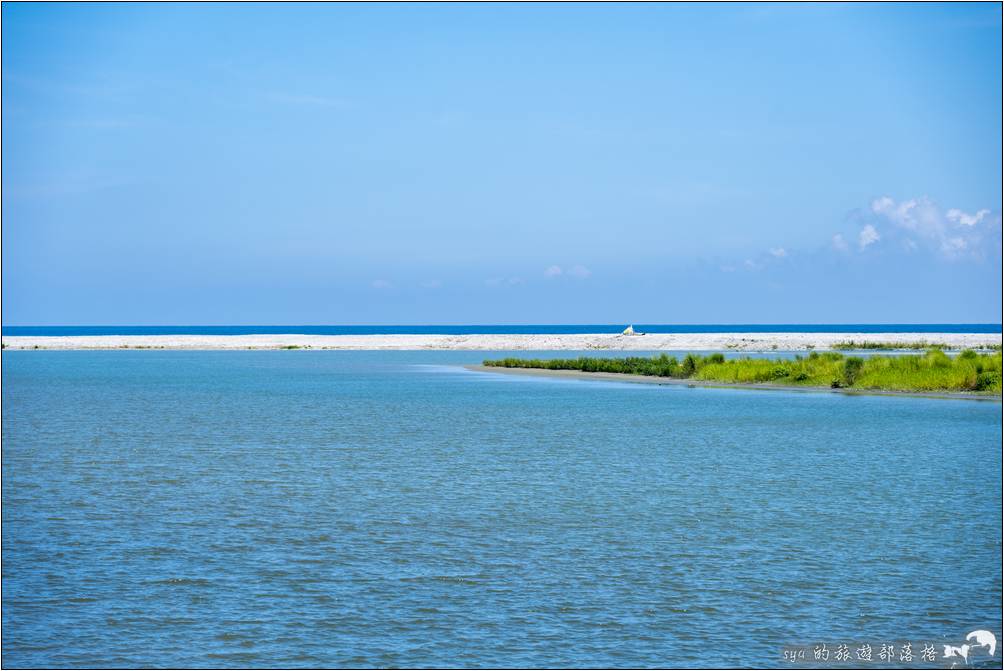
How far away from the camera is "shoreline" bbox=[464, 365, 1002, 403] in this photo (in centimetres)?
3800

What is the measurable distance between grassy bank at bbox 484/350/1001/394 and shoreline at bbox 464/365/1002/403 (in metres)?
0.69

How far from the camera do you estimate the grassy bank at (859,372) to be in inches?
1559

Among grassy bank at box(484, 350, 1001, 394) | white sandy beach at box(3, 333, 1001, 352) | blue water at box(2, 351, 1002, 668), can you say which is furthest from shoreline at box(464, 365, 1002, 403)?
white sandy beach at box(3, 333, 1001, 352)

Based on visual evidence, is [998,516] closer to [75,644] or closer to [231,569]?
[231,569]

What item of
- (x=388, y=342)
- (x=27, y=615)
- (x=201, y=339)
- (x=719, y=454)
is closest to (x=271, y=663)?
(x=27, y=615)

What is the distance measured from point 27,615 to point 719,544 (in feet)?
23.0

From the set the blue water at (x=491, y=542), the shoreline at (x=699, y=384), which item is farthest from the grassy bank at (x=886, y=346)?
the blue water at (x=491, y=542)

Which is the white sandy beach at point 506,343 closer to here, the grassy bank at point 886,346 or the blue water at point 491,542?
the grassy bank at point 886,346

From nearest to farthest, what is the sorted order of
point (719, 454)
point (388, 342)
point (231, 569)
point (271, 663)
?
point (271, 663) → point (231, 569) → point (719, 454) → point (388, 342)

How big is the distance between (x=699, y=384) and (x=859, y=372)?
596cm

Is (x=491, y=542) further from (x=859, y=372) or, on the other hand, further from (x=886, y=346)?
(x=886, y=346)

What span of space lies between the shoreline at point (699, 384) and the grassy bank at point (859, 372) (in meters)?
0.69

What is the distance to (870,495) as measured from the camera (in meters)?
16.6

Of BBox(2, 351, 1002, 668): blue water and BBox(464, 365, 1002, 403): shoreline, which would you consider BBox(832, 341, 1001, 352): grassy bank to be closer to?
BBox(464, 365, 1002, 403): shoreline
